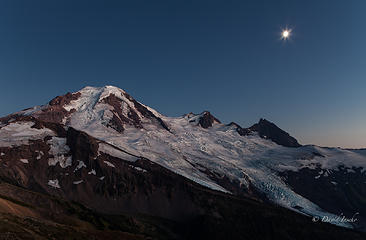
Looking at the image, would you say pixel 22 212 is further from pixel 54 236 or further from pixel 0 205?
pixel 54 236

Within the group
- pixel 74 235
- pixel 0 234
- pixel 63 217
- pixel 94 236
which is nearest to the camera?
pixel 0 234

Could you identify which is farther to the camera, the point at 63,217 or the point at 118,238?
the point at 63,217

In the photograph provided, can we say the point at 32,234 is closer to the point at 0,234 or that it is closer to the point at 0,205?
the point at 0,234

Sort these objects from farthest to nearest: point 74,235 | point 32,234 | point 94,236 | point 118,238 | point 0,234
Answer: point 118,238, point 94,236, point 74,235, point 32,234, point 0,234

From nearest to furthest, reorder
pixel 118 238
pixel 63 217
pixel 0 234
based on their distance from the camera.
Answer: pixel 0 234, pixel 118 238, pixel 63 217

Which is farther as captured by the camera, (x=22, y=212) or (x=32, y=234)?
(x=22, y=212)

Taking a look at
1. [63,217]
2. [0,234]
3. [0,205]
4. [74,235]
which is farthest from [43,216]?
[0,234]

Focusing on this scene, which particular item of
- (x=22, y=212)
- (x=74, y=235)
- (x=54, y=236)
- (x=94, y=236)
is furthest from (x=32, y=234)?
(x=22, y=212)

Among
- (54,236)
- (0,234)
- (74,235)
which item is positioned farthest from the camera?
(74,235)
